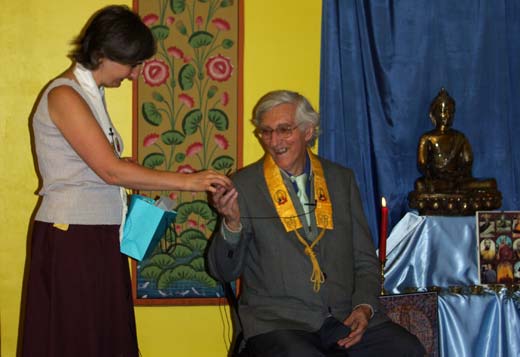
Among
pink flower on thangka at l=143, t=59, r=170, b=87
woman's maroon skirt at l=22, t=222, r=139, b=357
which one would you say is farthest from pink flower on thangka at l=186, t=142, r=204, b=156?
woman's maroon skirt at l=22, t=222, r=139, b=357

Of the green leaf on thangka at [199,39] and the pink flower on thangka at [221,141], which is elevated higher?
the green leaf on thangka at [199,39]

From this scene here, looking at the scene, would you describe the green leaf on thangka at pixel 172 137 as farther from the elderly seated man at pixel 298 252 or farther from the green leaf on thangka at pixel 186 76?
the elderly seated man at pixel 298 252

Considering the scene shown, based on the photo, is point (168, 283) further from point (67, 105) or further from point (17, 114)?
point (67, 105)

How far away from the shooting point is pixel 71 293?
213cm

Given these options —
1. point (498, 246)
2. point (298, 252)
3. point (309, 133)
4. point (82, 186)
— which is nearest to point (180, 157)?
point (309, 133)

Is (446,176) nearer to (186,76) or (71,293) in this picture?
(186,76)

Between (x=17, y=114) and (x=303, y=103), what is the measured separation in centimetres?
144

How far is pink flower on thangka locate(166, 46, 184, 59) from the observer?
128 inches

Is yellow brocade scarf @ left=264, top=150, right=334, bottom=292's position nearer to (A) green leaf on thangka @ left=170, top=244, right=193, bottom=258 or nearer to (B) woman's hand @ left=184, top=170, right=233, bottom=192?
(B) woman's hand @ left=184, top=170, right=233, bottom=192

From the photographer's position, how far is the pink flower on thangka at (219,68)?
128 inches

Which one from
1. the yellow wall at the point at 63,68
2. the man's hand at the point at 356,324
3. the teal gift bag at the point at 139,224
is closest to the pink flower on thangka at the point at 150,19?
the yellow wall at the point at 63,68

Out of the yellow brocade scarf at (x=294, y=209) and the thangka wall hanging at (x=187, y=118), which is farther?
the thangka wall hanging at (x=187, y=118)

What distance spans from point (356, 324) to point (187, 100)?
1438 millimetres

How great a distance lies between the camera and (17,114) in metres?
3.19
